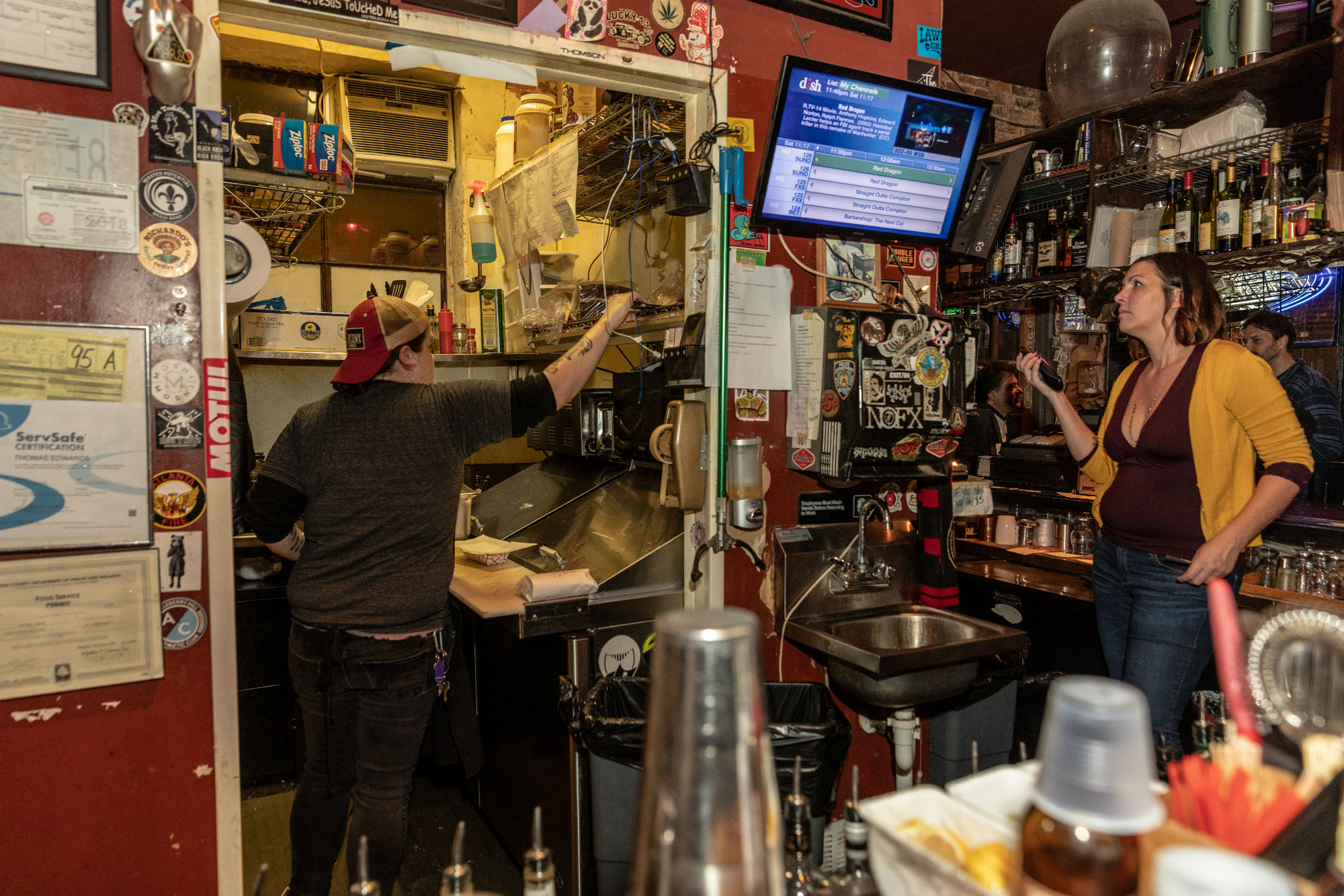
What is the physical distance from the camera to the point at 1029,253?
4.33m

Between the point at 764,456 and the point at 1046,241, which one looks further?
the point at 1046,241

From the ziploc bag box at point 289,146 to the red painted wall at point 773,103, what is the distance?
126cm

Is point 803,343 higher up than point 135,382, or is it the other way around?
point 803,343

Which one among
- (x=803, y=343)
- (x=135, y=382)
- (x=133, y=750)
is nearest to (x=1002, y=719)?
(x=803, y=343)

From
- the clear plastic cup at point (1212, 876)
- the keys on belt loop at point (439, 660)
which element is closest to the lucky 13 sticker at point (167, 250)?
the keys on belt loop at point (439, 660)

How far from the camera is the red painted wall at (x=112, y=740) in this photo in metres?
1.68

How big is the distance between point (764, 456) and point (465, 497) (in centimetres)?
175

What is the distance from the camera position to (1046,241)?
4.20m

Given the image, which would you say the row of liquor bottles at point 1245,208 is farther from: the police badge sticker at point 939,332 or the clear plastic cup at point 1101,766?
the clear plastic cup at point 1101,766

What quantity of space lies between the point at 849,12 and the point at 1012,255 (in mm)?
2213

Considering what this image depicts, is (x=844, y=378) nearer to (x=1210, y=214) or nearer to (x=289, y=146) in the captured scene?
(x=289, y=146)

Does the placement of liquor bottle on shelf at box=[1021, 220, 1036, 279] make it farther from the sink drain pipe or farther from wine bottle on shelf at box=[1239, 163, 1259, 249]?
the sink drain pipe

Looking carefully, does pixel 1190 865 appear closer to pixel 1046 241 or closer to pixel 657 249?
pixel 657 249

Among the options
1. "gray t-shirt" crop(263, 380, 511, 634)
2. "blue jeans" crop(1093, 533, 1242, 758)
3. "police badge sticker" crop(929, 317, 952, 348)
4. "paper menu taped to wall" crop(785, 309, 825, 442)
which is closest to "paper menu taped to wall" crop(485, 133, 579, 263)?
"paper menu taped to wall" crop(785, 309, 825, 442)
